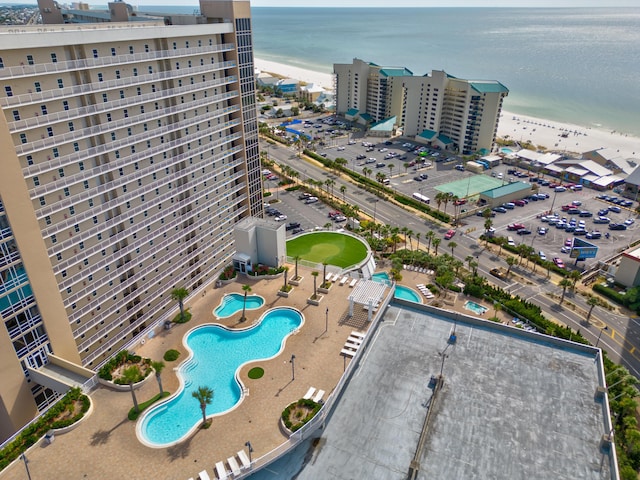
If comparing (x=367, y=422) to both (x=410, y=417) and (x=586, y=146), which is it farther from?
(x=586, y=146)

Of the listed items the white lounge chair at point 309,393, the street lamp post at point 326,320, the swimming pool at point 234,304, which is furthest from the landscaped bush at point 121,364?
the street lamp post at point 326,320

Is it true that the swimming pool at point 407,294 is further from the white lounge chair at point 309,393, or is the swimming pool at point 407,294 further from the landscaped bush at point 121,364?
the landscaped bush at point 121,364

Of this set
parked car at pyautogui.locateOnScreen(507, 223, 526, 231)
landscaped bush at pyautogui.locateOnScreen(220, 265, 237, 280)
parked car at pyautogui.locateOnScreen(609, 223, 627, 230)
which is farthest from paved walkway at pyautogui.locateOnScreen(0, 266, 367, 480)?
parked car at pyautogui.locateOnScreen(609, 223, 627, 230)

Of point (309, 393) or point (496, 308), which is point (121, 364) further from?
point (496, 308)

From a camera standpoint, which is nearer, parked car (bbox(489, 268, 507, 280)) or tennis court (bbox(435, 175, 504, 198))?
parked car (bbox(489, 268, 507, 280))

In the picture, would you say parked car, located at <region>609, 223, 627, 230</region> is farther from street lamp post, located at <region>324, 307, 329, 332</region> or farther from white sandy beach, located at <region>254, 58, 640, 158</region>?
street lamp post, located at <region>324, 307, 329, 332</region>
